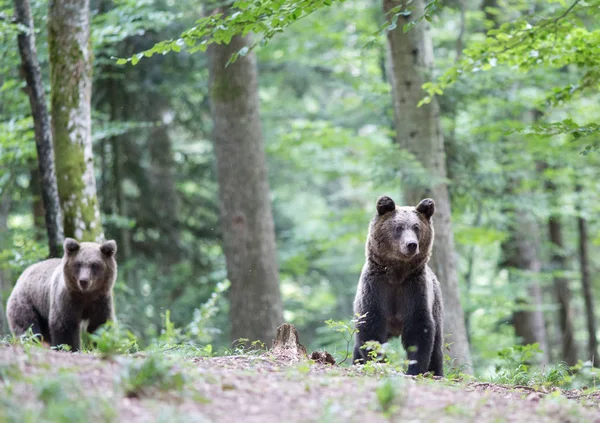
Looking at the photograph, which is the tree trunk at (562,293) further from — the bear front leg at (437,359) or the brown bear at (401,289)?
the brown bear at (401,289)

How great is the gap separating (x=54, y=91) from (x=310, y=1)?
3691 millimetres

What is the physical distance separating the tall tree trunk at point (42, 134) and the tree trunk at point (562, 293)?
44.0 ft

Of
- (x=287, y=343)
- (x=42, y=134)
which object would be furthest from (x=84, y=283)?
(x=287, y=343)

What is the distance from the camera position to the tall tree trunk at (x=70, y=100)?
881 centimetres

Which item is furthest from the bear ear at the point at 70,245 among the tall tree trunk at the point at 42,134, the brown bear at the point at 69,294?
the tall tree trunk at the point at 42,134

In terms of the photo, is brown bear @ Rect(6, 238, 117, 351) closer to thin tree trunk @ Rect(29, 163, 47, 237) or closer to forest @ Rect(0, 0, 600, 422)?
forest @ Rect(0, 0, 600, 422)

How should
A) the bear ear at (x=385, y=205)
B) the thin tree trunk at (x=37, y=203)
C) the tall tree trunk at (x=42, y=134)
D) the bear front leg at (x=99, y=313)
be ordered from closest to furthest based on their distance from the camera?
the bear ear at (x=385, y=205), the bear front leg at (x=99, y=313), the tall tree trunk at (x=42, y=134), the thin tree trunk at (x=37, y=203)

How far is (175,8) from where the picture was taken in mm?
16234

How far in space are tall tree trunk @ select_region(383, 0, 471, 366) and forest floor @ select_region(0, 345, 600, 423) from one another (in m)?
4.86

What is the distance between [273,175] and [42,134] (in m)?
12.0

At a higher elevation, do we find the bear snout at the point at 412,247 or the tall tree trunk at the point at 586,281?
the bear snout at the point at 412,247

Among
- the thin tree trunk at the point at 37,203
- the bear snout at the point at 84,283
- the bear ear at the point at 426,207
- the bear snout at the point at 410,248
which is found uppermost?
the thin tree trunk at the point at 37,203

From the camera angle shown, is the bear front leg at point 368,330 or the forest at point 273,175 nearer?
the forest at point 273,175

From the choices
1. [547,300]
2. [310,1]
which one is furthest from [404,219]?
[547,300]
